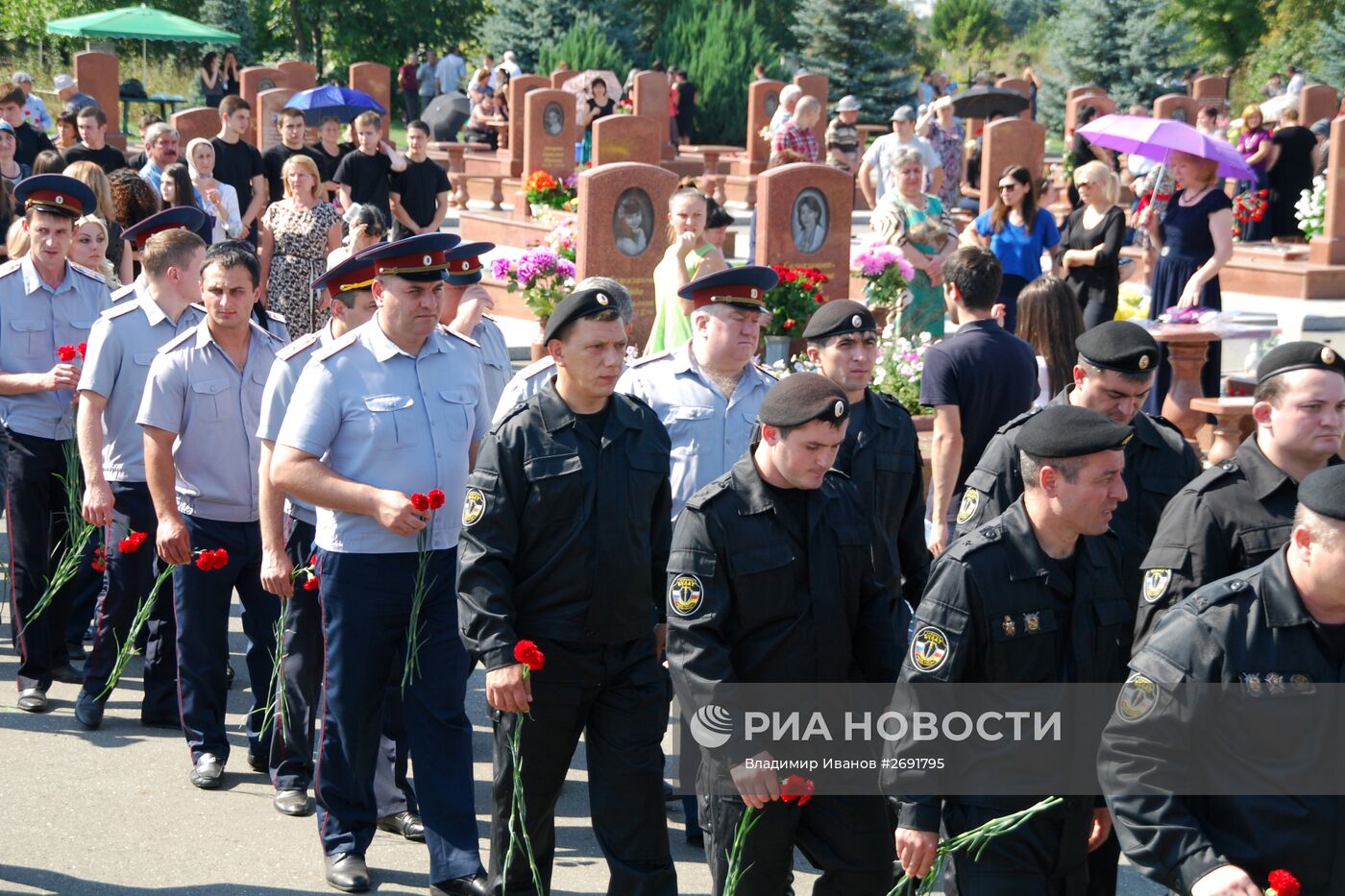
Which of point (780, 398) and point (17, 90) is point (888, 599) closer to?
point (780, 398)

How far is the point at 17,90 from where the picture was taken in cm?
1497

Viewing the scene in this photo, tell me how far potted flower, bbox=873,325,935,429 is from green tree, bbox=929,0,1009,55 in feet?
179

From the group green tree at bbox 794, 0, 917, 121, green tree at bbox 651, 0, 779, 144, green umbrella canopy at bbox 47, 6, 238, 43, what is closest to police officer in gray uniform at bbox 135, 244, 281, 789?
green umbrella canopy at bbox 47, 6, 238, 43

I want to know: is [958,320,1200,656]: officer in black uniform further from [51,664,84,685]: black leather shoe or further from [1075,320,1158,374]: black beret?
[51,664,84,685]: black leather shoe

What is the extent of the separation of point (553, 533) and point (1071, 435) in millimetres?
1567

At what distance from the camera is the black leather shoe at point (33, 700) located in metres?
7.09

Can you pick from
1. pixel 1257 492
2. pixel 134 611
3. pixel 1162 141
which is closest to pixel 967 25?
pixel 1162 141

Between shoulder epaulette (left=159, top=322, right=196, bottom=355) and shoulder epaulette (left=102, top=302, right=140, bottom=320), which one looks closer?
shoulder epaulette (left=159, top=322, right=196, bottom=355)

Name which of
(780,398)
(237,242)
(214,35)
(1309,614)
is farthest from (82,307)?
(214,35)

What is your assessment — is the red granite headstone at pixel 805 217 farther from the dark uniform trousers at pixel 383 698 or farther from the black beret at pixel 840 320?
the dark uniform trousers at pixel 383 698

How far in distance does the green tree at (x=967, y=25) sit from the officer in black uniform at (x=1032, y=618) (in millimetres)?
60709

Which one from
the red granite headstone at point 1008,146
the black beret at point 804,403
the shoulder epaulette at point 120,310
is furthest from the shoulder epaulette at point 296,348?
the red granite headstone at point 1008,146

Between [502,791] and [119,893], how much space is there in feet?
4.78

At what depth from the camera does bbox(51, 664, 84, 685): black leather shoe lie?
7.36m
